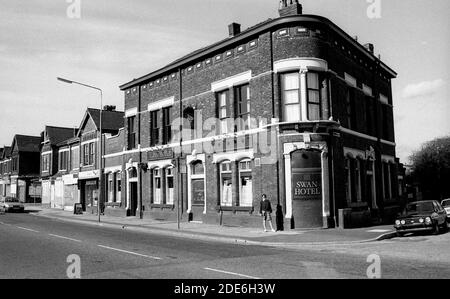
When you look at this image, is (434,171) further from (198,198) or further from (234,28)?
(234,28)

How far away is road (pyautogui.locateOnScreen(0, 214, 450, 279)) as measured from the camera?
9094mm

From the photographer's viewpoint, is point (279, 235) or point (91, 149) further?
point (91, 149)

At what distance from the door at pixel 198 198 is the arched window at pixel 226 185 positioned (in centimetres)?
160

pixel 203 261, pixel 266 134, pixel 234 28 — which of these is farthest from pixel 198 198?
pixel 203 261

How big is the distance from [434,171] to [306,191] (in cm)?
3050

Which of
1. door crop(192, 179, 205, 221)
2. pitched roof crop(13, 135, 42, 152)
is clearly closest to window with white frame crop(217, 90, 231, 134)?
door crop(192, 179, 205, 221)

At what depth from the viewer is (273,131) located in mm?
20062

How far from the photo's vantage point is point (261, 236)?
56.9 feet

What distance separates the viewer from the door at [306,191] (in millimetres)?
19109

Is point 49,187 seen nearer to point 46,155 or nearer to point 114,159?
point 46,155

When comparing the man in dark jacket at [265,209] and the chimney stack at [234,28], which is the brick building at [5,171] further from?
the man in dark jacket at [265,209]

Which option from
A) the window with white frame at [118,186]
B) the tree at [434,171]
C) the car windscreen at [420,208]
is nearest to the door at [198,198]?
the window with white frame at [118,186]

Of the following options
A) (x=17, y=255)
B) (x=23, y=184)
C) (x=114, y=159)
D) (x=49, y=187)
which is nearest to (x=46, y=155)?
(x=49, y=187)
